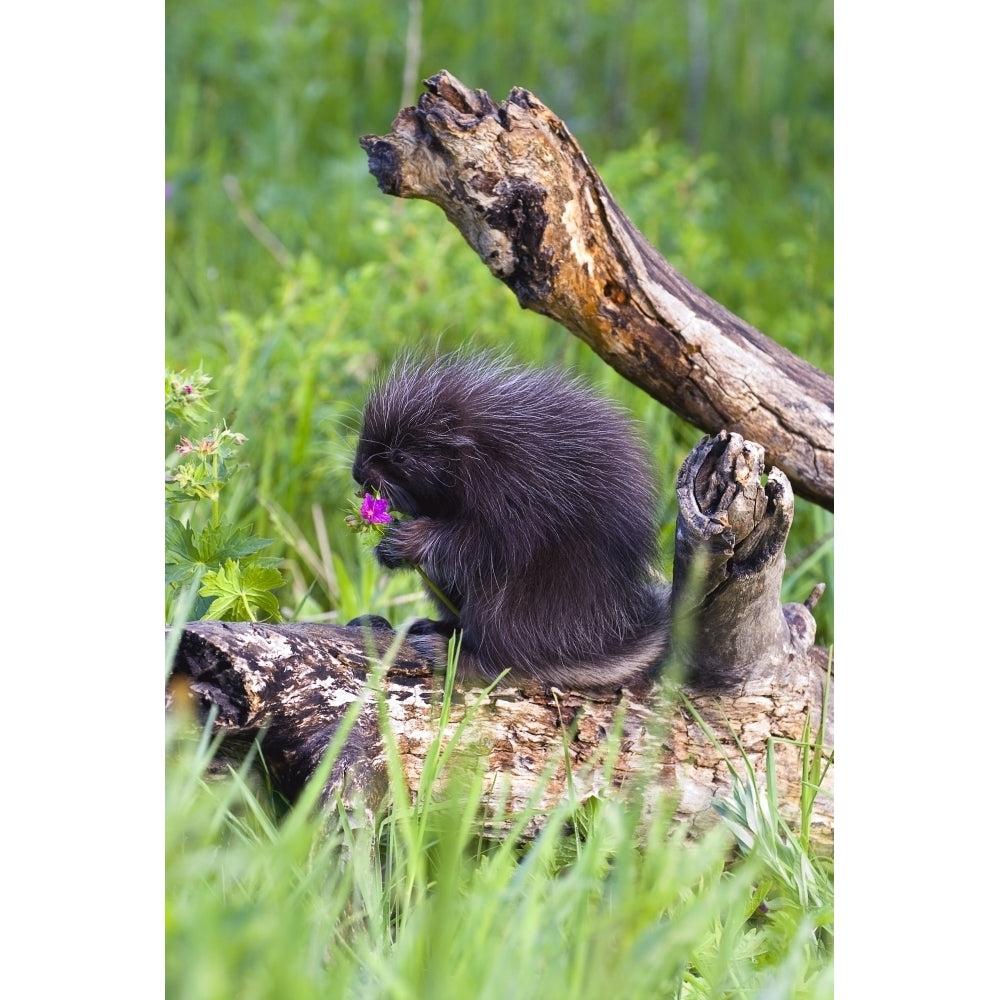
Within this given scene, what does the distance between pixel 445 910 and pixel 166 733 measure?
2.02ft

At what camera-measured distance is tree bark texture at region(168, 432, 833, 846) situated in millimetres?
1939

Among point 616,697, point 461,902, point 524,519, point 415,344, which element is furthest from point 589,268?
point 461,902

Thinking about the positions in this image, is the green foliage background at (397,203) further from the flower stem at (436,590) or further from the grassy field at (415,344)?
the flower stem at (436,590)

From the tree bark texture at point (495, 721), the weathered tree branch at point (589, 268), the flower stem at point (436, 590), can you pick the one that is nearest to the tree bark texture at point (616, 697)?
the tree bark texture at point (495, 721)

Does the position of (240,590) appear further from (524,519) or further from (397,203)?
(397,203)

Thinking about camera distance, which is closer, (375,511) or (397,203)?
(375,511)

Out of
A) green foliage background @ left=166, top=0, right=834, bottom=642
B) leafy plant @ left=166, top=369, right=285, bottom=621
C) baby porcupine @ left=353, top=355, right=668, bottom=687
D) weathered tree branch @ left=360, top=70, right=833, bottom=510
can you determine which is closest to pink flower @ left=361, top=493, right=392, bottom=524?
baby porcupine @ left=353, top=355, right=668, bottom=687

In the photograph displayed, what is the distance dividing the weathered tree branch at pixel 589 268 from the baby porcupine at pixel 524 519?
164 mm

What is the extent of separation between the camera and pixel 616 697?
2.23 metres

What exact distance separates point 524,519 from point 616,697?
368mm

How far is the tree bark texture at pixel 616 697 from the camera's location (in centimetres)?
194

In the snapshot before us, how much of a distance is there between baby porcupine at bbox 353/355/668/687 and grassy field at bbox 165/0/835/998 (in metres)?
0.20
